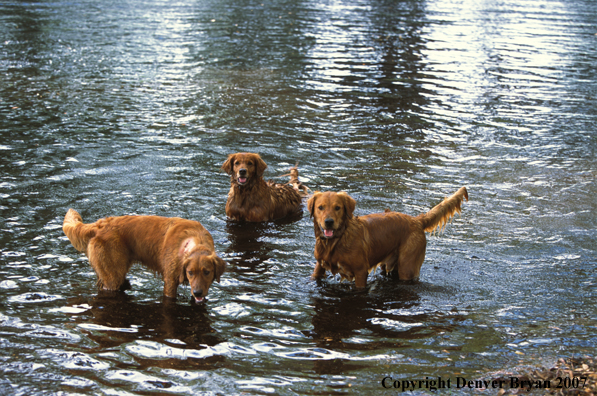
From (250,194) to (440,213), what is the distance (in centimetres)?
344

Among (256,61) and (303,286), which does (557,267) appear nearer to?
(303,286)

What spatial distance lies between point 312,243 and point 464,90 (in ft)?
39.7

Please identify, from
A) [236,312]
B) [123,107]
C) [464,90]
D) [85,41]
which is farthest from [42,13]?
[236,312]

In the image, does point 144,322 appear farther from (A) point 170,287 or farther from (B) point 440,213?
(B) point 440,213

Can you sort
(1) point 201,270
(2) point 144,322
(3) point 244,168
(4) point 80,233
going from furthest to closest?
(3) point 244,168 < (4) point 80,233 < (2) point 144,322 < (1) point 201,270

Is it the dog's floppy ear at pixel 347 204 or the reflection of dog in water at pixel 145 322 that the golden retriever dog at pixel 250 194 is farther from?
the reflection of dog in water at pixel 145 322

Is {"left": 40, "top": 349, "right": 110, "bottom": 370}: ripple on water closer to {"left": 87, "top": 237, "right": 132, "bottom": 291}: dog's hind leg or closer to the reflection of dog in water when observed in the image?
the reflection of dog in water

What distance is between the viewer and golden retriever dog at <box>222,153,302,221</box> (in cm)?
1005

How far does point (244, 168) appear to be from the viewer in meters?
9.97

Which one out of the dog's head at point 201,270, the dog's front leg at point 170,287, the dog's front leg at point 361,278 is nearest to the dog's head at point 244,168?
the dog's front leg at point 361,278

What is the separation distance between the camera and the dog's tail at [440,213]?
26.6 ft

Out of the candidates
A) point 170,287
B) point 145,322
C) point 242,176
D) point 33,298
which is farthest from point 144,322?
point 242,176

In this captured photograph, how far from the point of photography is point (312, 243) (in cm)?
A: 921

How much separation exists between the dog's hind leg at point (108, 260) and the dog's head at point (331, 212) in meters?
2.45
